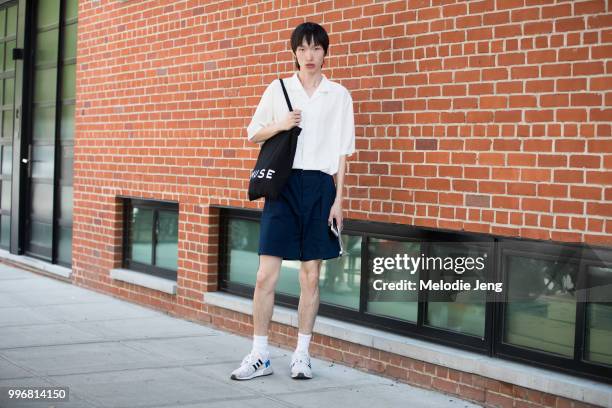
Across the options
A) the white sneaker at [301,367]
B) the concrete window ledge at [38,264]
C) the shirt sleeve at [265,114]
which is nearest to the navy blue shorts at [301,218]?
the shirt sleeve at [265,114]

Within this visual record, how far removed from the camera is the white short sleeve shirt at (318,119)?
5.50m

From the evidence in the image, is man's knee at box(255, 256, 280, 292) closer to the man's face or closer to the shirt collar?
the shirt collar

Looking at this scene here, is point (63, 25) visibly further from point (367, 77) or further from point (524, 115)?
point (524, 115)

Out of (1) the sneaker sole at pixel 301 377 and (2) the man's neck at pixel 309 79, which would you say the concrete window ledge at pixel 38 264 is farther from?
(2) the man's neck at pixel 309 79

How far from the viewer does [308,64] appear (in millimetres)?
5480

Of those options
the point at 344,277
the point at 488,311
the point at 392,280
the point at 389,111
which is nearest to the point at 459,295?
the point at 488,311

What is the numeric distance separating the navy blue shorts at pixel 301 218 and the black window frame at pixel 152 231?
2.78m

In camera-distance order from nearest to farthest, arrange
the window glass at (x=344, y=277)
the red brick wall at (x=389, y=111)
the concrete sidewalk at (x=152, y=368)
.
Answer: the red brick wall at (x=389, y=111)
the concrete sidewalk at (x=152, y=368)
the window glass at (x=344, y=277)

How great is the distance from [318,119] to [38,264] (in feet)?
20.2

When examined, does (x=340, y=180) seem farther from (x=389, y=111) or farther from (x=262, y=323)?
(x=262, y=323)

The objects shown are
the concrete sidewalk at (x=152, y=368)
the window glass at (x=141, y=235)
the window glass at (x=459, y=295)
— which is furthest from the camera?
the window glass at (x=141, y=235)

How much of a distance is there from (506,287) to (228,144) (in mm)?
2892

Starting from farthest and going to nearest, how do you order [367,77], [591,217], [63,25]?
1. [63,25]
2. [367,77]
3. [591,217]

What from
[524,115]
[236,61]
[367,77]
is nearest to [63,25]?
[236,61]
